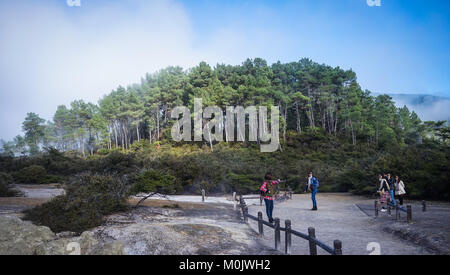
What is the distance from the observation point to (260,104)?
4438 centimetres

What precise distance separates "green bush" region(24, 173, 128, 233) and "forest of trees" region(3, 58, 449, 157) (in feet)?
114

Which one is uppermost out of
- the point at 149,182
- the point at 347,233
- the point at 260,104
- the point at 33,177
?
the point at 260,104

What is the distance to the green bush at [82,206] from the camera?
823 cm

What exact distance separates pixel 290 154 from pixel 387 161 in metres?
17.9

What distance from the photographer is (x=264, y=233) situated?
381 inches

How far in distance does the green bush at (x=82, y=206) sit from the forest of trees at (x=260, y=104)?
3460 cm

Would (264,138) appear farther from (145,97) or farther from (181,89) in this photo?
(145,97)

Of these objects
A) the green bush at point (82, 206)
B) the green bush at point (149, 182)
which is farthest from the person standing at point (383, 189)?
the green bush at point (82, 206)

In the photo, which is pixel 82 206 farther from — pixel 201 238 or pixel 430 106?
pixel 430 106

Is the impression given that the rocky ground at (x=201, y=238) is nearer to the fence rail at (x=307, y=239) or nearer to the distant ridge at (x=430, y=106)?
the fence rail at (x=307, y=239)

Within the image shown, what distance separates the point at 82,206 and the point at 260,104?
122 ft

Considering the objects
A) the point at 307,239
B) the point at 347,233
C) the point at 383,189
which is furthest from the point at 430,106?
the point at 307,239

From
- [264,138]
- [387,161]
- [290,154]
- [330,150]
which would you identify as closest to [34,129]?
[264,138]

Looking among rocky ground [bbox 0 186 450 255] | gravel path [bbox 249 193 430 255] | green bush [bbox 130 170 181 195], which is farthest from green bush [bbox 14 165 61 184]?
gravel path [bbox 249 193 430 255]
